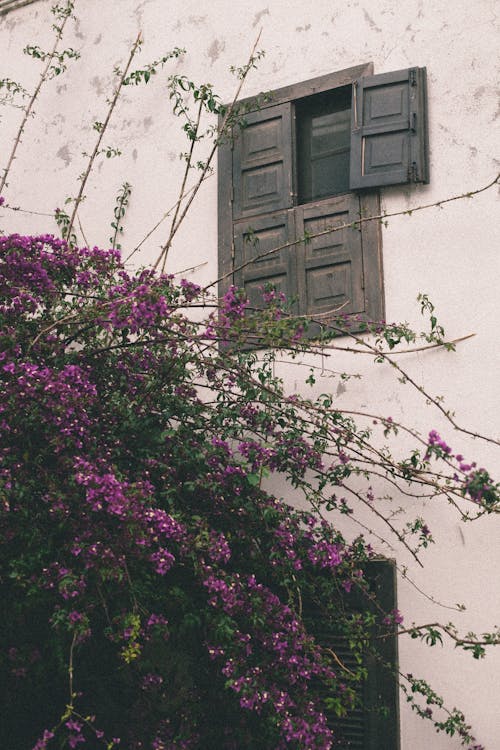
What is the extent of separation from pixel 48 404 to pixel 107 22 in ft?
12.9

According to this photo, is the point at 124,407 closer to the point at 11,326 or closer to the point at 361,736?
the point at 11,326

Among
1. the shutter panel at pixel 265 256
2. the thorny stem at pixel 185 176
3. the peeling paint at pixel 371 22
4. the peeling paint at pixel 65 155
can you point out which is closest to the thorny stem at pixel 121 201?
the thorny stem at pixel 185 176

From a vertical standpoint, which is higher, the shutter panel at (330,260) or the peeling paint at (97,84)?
the peeling paint at (97,84)

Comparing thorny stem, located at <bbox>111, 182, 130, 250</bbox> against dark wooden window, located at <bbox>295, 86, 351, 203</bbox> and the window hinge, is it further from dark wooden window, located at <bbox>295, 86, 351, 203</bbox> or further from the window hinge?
the window hinge

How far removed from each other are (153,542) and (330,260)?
2.20 metres

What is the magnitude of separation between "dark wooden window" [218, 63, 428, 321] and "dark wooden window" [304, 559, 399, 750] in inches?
56.7

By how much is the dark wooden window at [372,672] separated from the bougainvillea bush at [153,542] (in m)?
0.05

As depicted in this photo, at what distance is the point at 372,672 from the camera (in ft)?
17.3

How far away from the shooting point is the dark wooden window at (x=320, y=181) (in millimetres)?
5930

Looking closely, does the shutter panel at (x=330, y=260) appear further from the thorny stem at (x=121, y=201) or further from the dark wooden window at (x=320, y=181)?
the thorny stem at (x=121, y=201)

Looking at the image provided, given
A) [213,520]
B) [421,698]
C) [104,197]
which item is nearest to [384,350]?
[213,520]

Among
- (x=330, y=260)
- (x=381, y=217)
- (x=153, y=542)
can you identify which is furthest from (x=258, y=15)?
(x=153, y=542)

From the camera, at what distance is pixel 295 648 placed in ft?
14.9

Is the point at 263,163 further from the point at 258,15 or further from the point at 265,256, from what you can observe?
the point at 258,15
